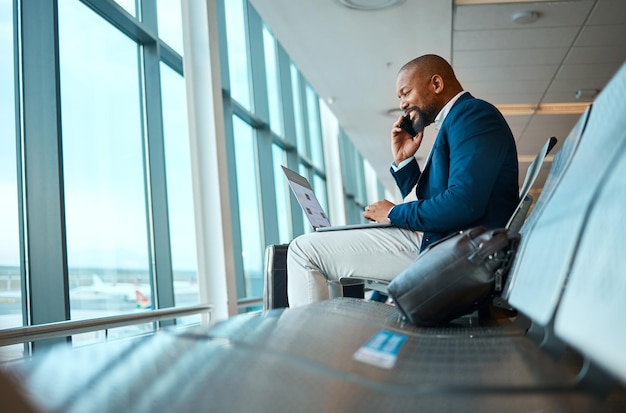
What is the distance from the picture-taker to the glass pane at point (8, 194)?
10.8ft

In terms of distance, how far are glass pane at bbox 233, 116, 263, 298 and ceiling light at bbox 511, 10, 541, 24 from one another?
321 centimetres

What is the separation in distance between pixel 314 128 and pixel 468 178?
32.5ft

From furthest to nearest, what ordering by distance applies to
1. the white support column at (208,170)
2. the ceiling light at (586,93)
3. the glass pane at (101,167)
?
1. the ceiling light at (586,93)
2. the white support column at (208,170)
3. the glass pane at (101,167)

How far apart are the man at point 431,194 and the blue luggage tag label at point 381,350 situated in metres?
0.92

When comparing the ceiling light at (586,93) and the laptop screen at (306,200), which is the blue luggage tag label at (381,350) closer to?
the laptop screen at (306,200)

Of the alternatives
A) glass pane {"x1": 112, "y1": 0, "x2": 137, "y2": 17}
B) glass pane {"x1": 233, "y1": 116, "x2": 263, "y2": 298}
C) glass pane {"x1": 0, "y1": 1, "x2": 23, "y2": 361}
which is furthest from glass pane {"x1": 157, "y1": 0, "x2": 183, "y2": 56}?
glass pane {"x1": 0, "y1": 1, "x2": 23, "y2": 361}

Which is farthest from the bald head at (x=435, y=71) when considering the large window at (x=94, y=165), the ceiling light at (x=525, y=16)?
the ceiling light at (x=525, y=16)

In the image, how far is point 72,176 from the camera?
4102 millimetres

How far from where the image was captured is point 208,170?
524 centimetres

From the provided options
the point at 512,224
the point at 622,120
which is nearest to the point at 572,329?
the point at 622,120

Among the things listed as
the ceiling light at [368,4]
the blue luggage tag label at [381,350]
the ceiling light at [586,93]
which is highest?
the ceiling light at [368,4]

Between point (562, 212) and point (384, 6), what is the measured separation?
232 inches

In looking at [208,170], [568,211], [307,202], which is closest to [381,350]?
[568,211]

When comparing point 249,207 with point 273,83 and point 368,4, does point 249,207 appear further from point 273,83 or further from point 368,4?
point 368,4
